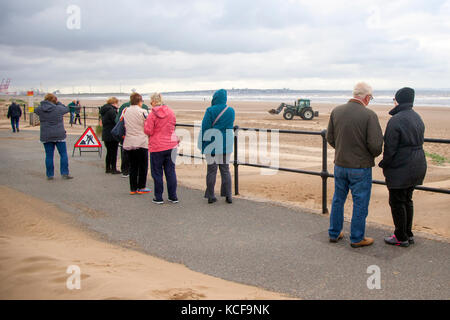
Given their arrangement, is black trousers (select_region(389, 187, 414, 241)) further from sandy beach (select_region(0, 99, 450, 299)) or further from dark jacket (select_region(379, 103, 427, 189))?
sandy beach (select_region(0, 99, 450, 299))

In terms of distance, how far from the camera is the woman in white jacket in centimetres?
769

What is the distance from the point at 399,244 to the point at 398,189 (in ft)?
2.19

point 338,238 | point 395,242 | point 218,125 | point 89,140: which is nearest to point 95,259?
point 338,238

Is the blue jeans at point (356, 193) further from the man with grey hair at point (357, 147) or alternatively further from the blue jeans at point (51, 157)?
the blue jeans at point (51, 157)

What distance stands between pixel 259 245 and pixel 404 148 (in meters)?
1.98

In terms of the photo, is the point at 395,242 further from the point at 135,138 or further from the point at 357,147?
the point at 135,138

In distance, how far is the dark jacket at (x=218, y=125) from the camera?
22.1 ft

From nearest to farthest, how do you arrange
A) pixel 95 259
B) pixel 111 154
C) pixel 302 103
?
1. pixel 95 259
2. pixel 111 154
3. pixel 302 103

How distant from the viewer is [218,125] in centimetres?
679

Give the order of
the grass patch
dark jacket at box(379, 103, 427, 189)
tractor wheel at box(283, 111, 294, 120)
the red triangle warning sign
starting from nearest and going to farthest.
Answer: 1. dark jacket at box(379, 103, 427, 189)
2. the red triangle warning sign
3. the grass patch
4. tractor wheel at box(283, 111, 294, 120)

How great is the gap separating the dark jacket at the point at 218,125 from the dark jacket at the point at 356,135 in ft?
7.27

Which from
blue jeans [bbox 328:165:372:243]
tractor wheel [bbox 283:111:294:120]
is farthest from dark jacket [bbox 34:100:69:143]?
tractor wheel [bbox 283:111:294:120]

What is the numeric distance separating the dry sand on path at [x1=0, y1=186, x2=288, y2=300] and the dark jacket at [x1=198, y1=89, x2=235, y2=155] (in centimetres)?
229

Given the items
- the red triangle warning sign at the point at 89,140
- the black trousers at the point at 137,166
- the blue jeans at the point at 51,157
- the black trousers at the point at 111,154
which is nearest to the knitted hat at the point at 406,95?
the black trousers at the point at 137,166
